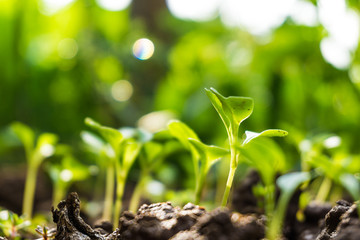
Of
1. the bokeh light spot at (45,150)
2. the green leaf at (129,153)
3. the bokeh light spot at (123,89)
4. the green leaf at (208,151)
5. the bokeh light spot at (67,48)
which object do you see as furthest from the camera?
the bokeh light spot at (123,89)

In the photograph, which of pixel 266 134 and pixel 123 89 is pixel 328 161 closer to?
pixel 266 134

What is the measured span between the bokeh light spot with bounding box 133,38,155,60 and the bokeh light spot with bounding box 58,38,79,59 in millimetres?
430

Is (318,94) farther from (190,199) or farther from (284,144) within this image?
(190,199)

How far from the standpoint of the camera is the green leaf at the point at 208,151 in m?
0.49

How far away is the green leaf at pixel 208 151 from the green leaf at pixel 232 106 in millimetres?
40

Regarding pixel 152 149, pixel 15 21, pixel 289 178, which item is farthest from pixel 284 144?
pixel 15 21

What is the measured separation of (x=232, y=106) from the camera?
1.50ft

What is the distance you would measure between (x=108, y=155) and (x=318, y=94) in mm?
1406

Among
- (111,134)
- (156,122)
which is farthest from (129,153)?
(156,122)

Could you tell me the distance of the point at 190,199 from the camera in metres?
0.83

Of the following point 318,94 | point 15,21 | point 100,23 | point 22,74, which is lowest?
point 318,94

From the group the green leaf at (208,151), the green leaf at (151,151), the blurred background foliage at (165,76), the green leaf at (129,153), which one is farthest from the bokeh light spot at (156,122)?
the green leaf at (208,151)

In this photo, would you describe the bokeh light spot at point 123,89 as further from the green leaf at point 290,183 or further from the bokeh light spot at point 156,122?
the green leaf at point 290,183

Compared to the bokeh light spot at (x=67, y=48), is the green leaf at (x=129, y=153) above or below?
below
